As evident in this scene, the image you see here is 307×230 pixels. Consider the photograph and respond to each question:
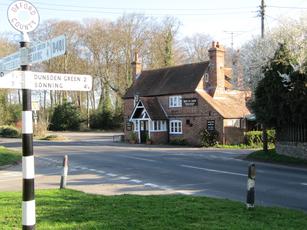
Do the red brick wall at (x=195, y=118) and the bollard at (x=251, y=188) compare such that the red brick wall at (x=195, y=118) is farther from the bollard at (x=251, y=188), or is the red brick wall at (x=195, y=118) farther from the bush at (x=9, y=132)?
the bollard at (x=251, y=188)

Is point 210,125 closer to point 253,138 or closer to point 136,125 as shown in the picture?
point 253,138

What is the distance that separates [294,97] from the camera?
24078 millimetres

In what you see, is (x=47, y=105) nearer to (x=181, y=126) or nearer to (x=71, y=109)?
(x=71, y=109)

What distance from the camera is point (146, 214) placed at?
852 centimetres

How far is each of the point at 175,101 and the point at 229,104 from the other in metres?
5.59

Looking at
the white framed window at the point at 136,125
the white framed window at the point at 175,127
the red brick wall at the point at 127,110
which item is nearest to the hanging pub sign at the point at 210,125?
the white framed window at the point at 175,127

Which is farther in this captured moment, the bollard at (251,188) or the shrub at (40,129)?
the shrub at (40,129)

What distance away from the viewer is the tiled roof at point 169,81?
44.8m

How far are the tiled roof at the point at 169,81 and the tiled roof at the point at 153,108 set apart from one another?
0.80 m

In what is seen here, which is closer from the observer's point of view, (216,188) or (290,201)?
(290,201)

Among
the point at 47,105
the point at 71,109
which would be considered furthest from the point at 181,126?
the point at 47,105

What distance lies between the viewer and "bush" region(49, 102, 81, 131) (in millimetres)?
73500

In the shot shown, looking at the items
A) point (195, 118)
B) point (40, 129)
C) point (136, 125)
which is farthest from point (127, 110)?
point (40, 129)

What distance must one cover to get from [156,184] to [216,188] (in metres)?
2.13
